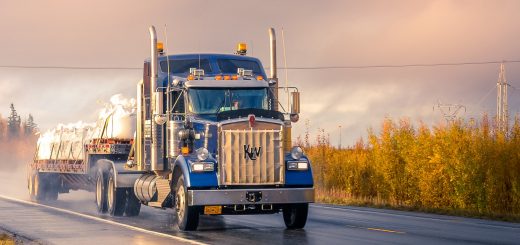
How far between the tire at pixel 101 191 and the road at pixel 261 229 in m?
0.33

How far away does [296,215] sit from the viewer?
2116 cm

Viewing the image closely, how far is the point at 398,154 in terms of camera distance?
3475cm

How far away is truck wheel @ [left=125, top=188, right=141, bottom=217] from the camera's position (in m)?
26.2

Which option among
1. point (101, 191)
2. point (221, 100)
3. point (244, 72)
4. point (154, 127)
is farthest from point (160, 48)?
point (101, 191)

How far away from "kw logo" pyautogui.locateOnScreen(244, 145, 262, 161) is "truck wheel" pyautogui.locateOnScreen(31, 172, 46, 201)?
1875 cm

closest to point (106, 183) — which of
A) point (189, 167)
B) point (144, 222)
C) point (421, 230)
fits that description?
point (144, 222)

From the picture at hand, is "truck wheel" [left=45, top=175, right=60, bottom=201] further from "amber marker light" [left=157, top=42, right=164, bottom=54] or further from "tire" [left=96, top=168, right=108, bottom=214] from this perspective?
"amber marker light" [left=157, top=42, right=164, bottom=54]

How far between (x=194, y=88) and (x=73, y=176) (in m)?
13.4

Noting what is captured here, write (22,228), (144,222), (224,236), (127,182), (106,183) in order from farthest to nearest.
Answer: (106,183) < (127,182) < (144,222) < (22,228) < (224,236)

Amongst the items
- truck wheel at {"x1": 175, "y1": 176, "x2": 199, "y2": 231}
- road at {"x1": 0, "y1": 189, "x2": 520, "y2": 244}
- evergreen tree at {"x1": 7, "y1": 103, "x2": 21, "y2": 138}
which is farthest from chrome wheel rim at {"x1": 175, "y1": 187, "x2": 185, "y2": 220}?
evergreen tree at {"x1": 7, "y1": 103, "x2": 21, "y2": 138}

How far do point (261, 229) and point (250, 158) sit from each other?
1980 mm

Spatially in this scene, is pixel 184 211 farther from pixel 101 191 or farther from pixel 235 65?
pixel 101 191

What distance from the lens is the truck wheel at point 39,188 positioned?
37.0 metres

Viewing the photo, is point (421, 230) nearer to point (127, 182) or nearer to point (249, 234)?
point (249, 234)
